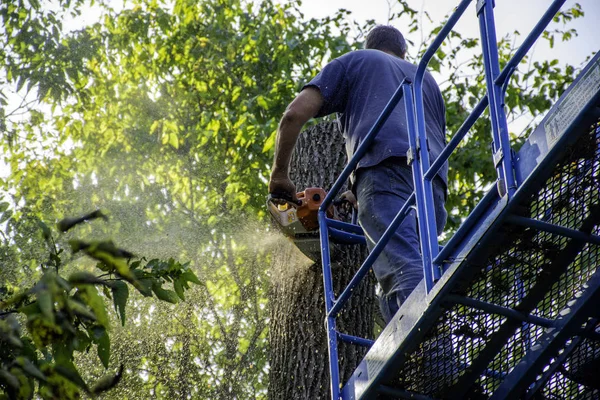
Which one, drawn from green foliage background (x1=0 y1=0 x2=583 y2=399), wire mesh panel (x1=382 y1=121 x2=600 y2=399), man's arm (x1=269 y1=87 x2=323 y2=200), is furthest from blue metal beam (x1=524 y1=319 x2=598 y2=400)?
green foliage background (x1=0 y1=0 x2=583 y2=399)

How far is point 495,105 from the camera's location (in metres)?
2.74

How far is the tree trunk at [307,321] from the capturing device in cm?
482

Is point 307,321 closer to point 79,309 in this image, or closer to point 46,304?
point 79,309

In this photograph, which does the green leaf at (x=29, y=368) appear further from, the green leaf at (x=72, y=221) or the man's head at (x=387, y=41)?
the man's head at (x=387, y=41)

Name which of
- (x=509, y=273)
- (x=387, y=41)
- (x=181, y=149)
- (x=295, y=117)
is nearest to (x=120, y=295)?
(x=509, y=273)

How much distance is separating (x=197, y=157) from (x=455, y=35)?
14.1 feet

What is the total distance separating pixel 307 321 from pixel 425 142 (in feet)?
6.68

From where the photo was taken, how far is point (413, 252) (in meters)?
3.52

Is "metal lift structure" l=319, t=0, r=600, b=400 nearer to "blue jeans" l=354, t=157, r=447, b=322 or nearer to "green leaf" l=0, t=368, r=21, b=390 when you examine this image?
"blue jeans" l=354, t=157, r=447, b=322

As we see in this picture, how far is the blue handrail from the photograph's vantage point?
105 inches

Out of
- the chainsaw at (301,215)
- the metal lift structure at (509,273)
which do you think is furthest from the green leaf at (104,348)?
the chainsaw at (301,215)

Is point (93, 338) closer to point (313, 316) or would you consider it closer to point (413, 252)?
point (413, 252)

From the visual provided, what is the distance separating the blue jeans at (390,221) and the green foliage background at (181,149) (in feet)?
13.3

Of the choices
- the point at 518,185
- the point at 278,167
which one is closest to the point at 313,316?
the point at 278,167
